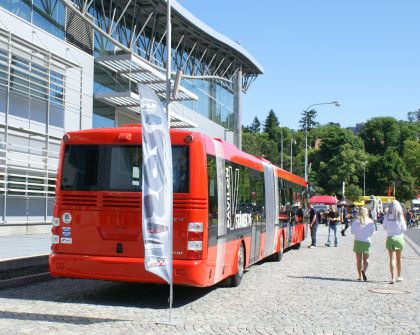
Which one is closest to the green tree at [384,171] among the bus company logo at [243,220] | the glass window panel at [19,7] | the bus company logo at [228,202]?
the glass window panel at [19,7]

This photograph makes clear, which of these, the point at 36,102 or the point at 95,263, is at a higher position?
the point at 36,102

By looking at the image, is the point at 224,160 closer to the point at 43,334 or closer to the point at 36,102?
the point at 43,334

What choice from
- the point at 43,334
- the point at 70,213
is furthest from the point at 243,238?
the point at 43,334

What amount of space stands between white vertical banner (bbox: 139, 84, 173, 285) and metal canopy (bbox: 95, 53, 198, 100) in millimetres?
21457

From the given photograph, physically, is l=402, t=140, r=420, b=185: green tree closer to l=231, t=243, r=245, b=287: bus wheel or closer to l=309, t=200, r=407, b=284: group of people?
l=309, t=200, r=407, b=284: group of people

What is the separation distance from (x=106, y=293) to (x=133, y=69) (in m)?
23.1

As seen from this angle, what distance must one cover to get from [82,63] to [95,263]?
67.1ft

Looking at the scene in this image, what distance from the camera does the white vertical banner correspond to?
7727mm

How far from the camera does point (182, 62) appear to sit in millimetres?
45625

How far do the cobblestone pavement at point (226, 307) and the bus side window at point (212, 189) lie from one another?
4.34 feet

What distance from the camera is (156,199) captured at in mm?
7750

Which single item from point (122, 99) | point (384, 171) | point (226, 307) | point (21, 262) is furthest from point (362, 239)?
point (384, 171)

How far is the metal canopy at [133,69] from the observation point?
30.1 metres

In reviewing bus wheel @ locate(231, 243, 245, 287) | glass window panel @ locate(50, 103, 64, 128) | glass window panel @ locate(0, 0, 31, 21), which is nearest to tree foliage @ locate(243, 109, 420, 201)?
glass window panel @ locate(50, 103, 64, 128)
